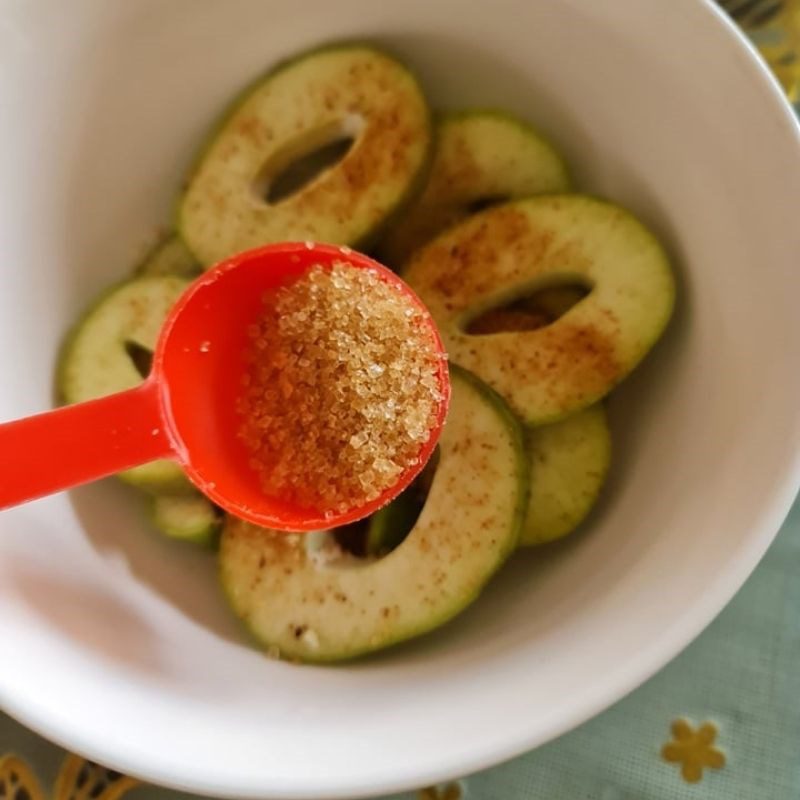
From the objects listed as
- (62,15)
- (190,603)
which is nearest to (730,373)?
(190,603)

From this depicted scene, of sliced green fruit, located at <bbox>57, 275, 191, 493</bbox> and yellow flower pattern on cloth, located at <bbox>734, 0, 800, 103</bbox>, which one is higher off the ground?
yellow flower pattern on cloth, located at <bbox>734, 0, 800, 103</bbox>

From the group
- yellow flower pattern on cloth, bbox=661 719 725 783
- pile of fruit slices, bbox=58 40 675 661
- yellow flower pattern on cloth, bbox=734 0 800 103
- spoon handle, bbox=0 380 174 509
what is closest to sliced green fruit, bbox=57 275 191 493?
pile of fruit slices, bbox=58 40 675 661

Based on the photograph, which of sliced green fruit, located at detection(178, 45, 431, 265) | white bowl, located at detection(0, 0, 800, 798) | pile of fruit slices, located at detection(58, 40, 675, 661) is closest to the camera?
white bowl, located at detection(0, 0, 800, 798)

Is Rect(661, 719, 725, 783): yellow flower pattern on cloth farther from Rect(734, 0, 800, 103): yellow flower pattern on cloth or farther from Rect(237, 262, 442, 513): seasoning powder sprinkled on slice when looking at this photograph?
Rect(734, 0, 800, 103): yellow flower pattern on cloth

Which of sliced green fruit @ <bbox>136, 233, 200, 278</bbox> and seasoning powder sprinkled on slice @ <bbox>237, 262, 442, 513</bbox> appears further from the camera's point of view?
sliced green fruit @ <bbox>136, 233, 200, 278</bbox>

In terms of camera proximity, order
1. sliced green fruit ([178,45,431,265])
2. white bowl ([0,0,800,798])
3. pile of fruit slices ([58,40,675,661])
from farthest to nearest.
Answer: sliced green fruit ([178,45,431,265]), pile of fruit slices ([58,40,675,661]), white bowl ([0,0,800,798])

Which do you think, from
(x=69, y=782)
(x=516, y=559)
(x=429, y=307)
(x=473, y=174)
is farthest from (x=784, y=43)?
(x=69, y=782)

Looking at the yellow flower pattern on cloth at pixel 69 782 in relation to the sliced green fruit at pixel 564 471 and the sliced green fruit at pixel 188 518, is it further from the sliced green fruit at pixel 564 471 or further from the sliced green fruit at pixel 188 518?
the sliced green fruit at pixel 564 471

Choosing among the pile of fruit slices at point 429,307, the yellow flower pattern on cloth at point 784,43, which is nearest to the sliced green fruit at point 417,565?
the pile of fruit slices at point 429,307
